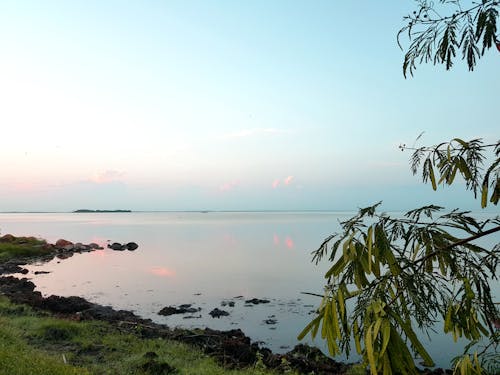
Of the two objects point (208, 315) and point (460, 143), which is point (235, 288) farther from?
point (460, 143)

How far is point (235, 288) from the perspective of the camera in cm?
2823

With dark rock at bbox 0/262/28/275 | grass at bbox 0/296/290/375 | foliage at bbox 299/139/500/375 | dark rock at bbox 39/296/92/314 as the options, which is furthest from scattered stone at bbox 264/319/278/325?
dark rock at bbox 0/262/28/275

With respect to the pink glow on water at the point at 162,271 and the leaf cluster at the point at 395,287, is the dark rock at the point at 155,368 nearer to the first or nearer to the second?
the leaf cluster at the point at 395,287

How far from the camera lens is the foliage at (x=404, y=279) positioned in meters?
2.30

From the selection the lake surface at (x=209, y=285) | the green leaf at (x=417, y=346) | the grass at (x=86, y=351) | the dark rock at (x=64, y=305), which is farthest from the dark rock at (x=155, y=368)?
the dark rock at (x=64, y=305)

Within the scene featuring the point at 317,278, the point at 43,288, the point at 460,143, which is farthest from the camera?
the point at 317,278

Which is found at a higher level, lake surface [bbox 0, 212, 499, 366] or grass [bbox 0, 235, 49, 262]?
grass [bbox 0, 235, 49, 262]

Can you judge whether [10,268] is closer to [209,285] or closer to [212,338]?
[209,285]

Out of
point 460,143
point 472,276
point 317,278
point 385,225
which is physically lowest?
point 317,278

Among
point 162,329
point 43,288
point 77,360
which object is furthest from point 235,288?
point 77,360

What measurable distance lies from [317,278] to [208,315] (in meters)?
14.4

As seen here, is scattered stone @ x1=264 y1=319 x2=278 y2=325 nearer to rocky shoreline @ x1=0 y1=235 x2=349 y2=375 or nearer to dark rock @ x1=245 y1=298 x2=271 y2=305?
rocky shoreline @ x1=0 y1=235 x2=349 y2=375

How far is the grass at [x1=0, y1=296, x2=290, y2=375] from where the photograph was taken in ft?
29.3

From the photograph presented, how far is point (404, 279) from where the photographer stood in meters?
2.79
